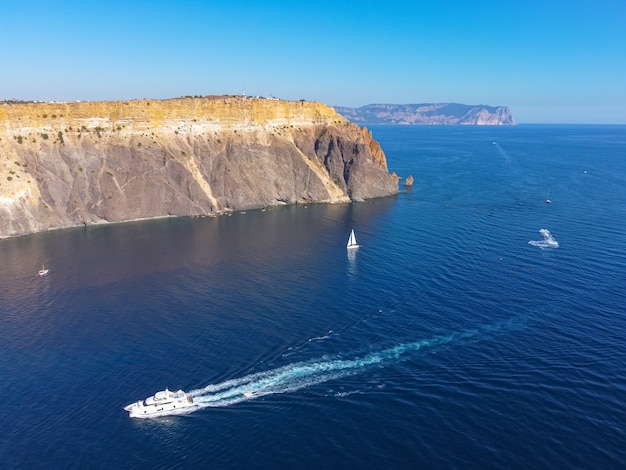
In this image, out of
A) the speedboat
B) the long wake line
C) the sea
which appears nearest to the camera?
the sea

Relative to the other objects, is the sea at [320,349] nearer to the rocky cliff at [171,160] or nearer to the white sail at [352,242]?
the white sail at [352,242]

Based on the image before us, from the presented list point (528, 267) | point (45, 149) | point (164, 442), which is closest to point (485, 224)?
point (528, 267)

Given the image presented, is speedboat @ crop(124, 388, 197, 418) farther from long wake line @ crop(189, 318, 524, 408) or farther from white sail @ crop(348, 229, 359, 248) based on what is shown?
white sail @ crop(348, 229, 359, 248)

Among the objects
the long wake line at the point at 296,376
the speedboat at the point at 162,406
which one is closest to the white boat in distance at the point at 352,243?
the long wake line at the point at 296,376

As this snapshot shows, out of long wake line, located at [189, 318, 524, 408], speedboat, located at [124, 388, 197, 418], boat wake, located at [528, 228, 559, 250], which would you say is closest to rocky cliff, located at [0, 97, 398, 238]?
boat wake, located at [528, 228, 559, 250]

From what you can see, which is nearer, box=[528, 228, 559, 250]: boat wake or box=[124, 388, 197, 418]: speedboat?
box=[124, 388, 197, 418]: speedboat

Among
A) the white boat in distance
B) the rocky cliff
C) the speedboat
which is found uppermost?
the rocky cliff

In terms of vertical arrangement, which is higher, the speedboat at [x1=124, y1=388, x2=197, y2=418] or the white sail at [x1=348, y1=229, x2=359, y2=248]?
the white sail at [x1=348, y1=229, x2=359, y2=248]

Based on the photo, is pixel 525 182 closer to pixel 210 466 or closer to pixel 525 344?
pixel 525 344
